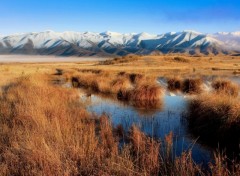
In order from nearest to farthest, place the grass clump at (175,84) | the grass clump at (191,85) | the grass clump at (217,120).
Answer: the grass clump at (217,120) < the grass clump at (191,85) < the grass clump at (175,84)

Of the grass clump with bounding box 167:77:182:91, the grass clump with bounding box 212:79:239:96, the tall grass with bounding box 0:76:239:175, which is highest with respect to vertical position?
the tall grass with bounding box 0:76:239:175

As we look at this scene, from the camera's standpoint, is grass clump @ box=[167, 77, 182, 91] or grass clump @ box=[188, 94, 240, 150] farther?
grass clump @ box=[167, 77, 182, 91]

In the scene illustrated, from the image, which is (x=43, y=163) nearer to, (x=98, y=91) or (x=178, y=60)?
(x=98, y=91)

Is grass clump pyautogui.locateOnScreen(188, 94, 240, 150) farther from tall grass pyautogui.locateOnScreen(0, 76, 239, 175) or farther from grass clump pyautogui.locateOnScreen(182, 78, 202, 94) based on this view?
grass clump pyautogui.locateOnScreen(182, 78, 202, 94)

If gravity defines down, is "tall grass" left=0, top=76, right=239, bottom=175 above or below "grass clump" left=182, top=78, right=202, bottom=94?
above

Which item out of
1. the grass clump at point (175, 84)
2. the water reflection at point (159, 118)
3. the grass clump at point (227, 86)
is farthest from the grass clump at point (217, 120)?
the grass clump at point (175, 84)

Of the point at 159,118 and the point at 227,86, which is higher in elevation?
the point at 227,86

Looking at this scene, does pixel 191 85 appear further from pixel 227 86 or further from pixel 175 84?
pixel 227 86

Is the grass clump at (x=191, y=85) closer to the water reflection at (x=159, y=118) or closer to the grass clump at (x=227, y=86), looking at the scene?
the grass clump at (x=227, y=86)

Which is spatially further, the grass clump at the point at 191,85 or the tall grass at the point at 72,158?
the grass clump at the point at 191,85

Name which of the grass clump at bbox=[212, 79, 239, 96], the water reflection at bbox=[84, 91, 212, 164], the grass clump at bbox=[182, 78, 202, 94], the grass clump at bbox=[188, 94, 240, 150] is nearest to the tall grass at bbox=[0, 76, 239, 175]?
the water reflection at bbox=[84, 91, 212, 164]

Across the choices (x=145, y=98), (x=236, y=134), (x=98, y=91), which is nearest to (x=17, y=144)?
(x=236, y=134)

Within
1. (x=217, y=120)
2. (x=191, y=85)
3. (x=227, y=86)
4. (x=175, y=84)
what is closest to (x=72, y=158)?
(x=217, y=120)

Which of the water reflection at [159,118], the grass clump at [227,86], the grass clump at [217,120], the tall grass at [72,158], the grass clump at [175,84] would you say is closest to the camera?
the tall grass at [72,158]
